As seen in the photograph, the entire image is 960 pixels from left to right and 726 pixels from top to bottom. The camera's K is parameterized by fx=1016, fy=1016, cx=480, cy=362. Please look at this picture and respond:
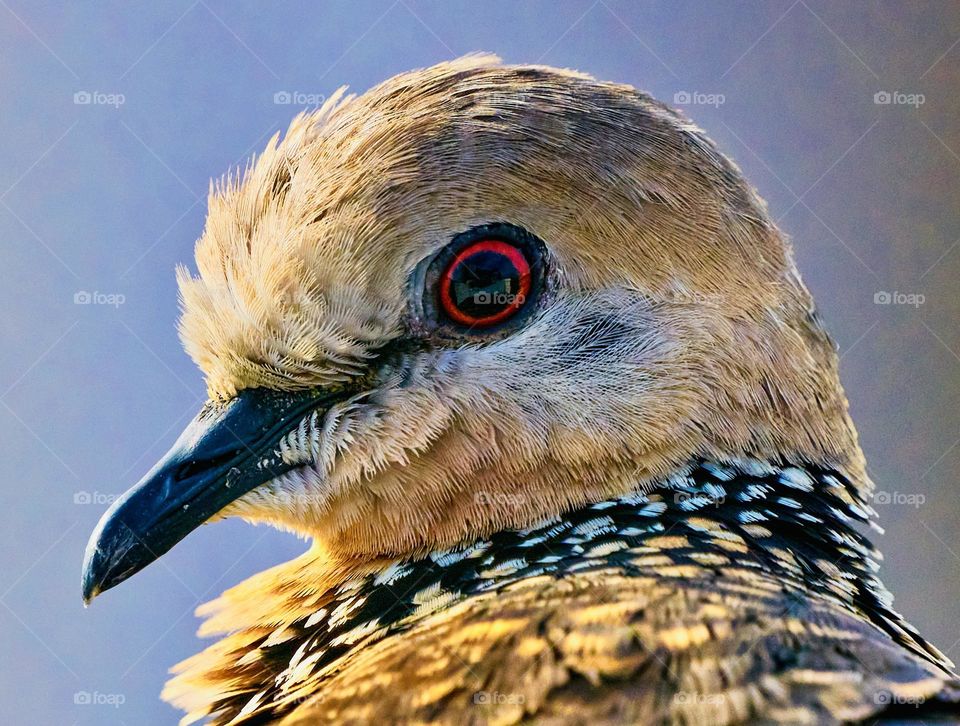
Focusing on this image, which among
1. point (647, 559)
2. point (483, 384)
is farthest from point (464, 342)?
point (647, 559)

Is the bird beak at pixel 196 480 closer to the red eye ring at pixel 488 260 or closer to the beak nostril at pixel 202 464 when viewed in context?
the beak nostril at pixel 202 464

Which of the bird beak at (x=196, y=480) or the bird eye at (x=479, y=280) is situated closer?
the bird beak at (x=196, y=480)

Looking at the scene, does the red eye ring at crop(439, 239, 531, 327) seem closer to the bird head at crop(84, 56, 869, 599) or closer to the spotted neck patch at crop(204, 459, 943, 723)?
the bird head at crop(84, 56, 869, 599)

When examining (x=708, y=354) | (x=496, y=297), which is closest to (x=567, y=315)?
(x=496, y=297)

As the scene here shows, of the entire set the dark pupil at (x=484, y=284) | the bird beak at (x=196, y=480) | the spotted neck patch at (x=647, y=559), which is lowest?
the spotted neck patch at (x=647, y=559)

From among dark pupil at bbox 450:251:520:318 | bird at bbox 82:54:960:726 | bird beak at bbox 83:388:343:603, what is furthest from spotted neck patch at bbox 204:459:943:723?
dark pupil at bbox 450:251:520:318

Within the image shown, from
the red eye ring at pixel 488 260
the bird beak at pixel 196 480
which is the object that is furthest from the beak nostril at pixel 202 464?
the red eye ring at pixel 488 260

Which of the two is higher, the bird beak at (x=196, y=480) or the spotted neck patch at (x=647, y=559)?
the bird beak at (x=196, y=480)
